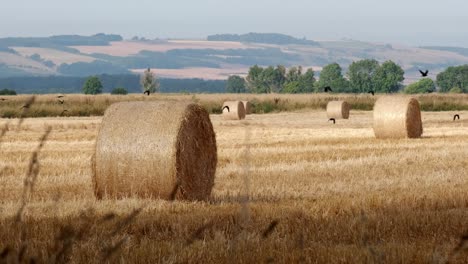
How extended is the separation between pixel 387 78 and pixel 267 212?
17478 cm

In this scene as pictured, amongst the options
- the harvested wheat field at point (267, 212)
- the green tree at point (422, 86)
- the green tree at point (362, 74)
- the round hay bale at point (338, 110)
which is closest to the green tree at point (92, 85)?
the green tree at point (362, 74)

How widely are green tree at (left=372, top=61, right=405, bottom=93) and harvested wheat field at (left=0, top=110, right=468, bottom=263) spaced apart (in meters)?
159

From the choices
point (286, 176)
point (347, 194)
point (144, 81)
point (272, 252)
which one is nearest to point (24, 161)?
point (286, 176)

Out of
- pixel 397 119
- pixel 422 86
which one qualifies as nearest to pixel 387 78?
pixel 422 86

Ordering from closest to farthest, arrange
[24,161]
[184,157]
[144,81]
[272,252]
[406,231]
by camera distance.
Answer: [272,252] → [406,231] → [184,157] → [24,161] → [144,81]

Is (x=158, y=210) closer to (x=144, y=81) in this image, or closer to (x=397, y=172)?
(x=397, y=172)

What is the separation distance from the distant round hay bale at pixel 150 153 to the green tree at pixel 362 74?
6991 inches

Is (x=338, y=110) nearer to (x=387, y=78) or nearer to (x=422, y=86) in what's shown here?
(x=387, y=78)

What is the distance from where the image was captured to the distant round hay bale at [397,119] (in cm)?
2792

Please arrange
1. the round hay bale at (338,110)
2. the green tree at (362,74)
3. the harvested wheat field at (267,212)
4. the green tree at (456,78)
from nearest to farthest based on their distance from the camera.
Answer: the harvested wheat field at (267,212) → the round hay bale at (338,110) → the green tree at (456,78) → the green tree at (362,74)

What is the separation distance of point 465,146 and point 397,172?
710 centimetres

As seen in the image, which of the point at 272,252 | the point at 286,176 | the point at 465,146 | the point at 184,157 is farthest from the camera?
the point at 465,146

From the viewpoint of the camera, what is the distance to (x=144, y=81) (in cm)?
17112

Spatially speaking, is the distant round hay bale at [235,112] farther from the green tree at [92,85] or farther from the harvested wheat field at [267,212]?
the green tree at [92,85]
